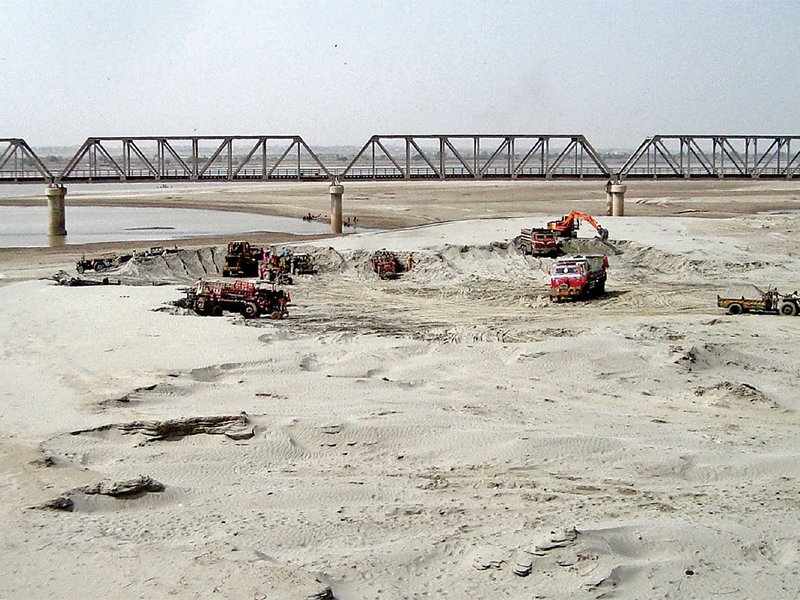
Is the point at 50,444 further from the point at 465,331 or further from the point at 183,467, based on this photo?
the point at 465,331

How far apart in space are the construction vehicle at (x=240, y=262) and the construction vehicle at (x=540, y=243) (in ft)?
38.9

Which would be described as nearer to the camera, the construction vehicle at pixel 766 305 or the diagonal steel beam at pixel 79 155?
the construction vehicle at pixel 766 305

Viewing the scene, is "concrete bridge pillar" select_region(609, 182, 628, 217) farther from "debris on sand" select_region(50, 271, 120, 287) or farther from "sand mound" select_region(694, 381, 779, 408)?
"sand mound" select_region(694, 381, 779, 408)

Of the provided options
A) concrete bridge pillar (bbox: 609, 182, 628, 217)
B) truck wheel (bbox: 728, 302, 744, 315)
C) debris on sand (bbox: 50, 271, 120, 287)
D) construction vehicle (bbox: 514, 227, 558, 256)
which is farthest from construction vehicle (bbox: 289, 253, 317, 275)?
concrete bridge pillar (bbox: 609, 182, 628, 217)

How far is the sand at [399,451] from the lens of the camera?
402 inches

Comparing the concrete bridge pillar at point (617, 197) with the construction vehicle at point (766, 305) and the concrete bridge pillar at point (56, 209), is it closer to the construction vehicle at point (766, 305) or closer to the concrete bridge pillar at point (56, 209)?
the concrete bridge pillar at point (56, 209)

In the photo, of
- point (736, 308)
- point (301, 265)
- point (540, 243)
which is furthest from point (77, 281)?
point (736, 308)

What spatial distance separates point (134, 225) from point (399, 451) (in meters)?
60.6

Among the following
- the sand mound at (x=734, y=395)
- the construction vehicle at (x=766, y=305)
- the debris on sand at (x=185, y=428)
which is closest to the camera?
the debris on sand at (x=185, y=428)

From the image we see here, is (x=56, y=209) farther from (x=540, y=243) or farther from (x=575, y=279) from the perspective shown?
(x=575, y=279)

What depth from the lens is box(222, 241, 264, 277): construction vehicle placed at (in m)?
39.0

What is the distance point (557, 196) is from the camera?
96062 millimetres

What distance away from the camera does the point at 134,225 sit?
7150 centimetres

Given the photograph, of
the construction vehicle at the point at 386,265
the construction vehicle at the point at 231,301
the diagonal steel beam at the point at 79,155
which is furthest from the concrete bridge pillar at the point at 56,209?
the construction vehicle at the point at 231,301
